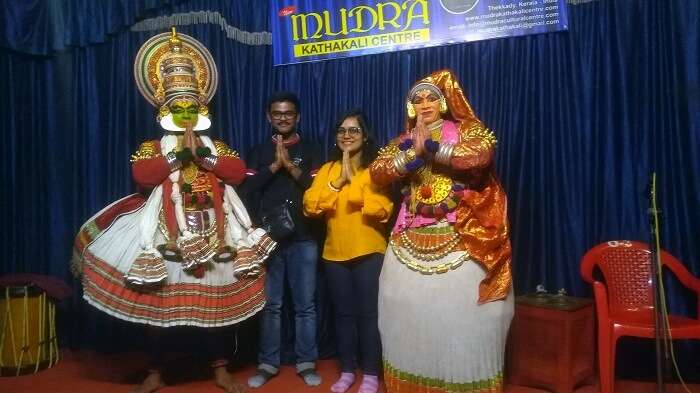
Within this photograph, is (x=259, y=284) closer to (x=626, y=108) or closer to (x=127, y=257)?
(x=127, y=257)

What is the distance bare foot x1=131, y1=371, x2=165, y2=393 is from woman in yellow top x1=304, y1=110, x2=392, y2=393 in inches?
37.6

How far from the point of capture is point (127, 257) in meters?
3.06

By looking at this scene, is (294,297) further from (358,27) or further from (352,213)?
(358,27)

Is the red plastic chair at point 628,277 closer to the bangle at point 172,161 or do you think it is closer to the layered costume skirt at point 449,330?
the layered costume skirt at point 449,330

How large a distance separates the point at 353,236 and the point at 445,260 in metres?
0.59

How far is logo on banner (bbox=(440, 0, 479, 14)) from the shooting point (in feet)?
12.2

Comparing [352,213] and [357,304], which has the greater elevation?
[352,213]

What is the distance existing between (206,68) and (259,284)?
125 cm

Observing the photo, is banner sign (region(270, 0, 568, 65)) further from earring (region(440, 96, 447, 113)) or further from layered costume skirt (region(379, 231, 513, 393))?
layered costume skirt (region(379, 231, 513, 393))

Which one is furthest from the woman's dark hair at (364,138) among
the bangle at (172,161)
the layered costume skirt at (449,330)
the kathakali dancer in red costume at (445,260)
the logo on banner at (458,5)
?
the logo on banner at (458,5)

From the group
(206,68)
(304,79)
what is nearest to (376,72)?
(304,79)

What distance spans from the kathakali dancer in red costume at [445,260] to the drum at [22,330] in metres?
2.31

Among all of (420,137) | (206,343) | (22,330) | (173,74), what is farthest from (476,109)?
(22,330)

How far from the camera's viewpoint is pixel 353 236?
3227 millimetres
